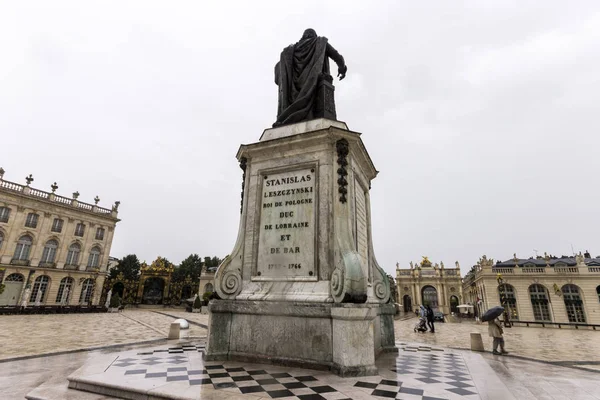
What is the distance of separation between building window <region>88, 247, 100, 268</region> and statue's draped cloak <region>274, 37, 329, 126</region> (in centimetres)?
4790

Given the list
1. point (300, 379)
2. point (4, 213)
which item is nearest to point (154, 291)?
point (4, 213)

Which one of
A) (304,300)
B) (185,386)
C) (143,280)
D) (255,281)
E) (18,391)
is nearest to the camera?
(185,386)

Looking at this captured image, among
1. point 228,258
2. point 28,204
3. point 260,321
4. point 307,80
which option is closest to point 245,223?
Answer: point 228,258

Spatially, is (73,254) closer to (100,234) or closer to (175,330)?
(100,234)

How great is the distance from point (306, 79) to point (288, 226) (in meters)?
4.28

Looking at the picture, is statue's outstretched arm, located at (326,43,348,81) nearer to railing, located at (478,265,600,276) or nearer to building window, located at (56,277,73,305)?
railing, located at (478,265,600,276)

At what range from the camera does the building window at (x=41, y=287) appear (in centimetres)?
3753

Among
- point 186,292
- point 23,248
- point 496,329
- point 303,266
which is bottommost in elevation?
point 496,329

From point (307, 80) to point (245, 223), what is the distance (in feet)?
13.8

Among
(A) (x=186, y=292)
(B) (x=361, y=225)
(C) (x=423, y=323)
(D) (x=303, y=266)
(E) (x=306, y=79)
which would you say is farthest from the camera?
(A) (x=186, y=292)

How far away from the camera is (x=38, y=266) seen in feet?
124

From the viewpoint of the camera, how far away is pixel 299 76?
27.4 ft

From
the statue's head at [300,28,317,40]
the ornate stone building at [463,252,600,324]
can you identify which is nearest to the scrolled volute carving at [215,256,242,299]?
the statue's head at [300,28,317,40]

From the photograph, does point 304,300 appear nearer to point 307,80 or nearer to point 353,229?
point 353,229
